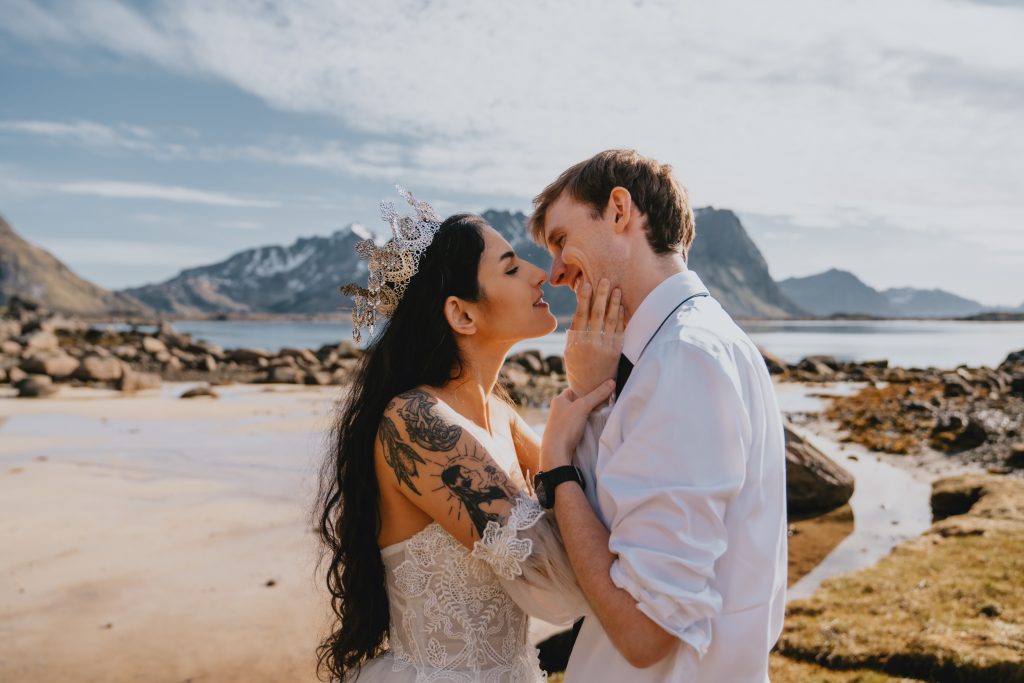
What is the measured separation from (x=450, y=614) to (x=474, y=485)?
66cm

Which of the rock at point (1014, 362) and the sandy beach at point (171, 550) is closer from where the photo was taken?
the sandy beach at point (171, 550)

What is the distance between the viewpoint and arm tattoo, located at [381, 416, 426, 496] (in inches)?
115

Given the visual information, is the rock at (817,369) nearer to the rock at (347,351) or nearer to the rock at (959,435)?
the rock at (959,435)

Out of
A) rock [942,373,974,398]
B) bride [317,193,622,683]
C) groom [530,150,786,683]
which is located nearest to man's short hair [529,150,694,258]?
groom [530,150,786,683]

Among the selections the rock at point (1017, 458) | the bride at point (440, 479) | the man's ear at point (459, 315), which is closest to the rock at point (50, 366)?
the bride at point (440, 479)

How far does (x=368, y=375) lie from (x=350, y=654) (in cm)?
123

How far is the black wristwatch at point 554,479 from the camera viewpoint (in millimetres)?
2533

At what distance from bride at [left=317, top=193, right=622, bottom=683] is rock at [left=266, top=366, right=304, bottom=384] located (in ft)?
80.7

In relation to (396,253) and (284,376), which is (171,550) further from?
(284,376)

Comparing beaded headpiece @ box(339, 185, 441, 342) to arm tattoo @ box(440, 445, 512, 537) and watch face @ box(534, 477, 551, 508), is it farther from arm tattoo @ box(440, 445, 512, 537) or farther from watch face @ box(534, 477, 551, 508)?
watch face @ box(534, 477, 551, 508)

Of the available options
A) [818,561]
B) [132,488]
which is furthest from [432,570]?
[132,488]

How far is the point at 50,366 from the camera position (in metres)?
24.4

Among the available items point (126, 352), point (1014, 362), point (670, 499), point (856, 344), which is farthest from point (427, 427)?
point (856, 344)

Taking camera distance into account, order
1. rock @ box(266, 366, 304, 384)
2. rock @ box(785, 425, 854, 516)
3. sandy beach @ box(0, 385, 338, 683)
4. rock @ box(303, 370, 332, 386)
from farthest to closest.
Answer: rock @ box(266, 366, 304, 384) → rock @ box(303, 370, 332, 386) → rock @ box(785, 425, 854, 516) → sandy beach @ box(0, 385, 338, 683)
